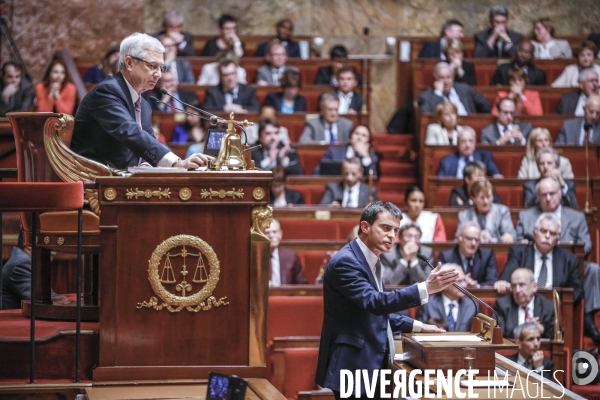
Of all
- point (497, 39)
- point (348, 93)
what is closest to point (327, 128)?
point (348, 93)

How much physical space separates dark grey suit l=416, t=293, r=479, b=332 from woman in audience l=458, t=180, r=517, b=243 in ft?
2.64

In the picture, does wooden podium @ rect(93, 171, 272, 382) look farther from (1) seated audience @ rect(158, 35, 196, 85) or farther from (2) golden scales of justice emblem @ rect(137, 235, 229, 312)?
(1) seated audience @ rect(158, 35, 196, 85)

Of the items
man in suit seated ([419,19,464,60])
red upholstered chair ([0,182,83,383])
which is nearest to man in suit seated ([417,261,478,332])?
red upholstered chair ([0,182,83,383])

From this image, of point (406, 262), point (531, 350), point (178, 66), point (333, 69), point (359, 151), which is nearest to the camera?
point (531, 350)

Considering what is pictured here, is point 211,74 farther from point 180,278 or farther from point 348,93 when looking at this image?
point 180,278

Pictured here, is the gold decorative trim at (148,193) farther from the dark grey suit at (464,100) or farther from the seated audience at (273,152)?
the dark grey suit at (464,100)

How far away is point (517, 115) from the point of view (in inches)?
247

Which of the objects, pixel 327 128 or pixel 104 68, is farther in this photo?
pixel 104 68

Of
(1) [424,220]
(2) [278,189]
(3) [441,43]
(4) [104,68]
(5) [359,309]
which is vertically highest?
(3) [441,43]

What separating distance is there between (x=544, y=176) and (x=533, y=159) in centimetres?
40

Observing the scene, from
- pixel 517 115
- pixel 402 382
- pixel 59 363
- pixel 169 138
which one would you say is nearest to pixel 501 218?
pixel 517 115

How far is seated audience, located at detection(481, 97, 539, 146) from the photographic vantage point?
604cm

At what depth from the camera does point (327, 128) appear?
6.16 meters

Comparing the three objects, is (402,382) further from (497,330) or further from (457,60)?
(457,60)
